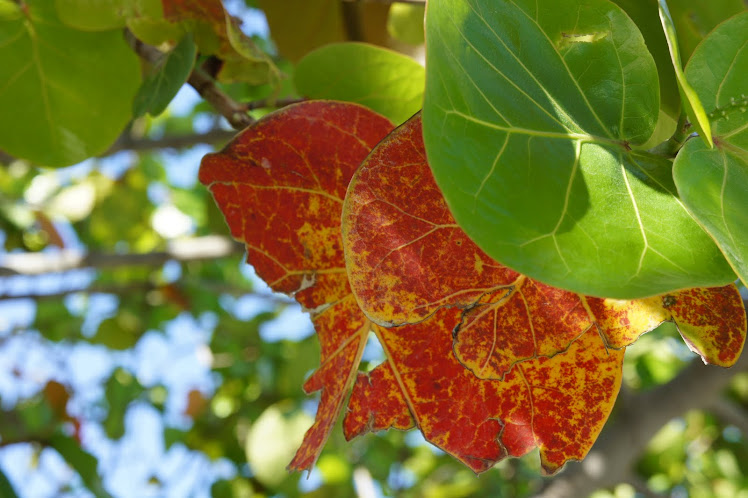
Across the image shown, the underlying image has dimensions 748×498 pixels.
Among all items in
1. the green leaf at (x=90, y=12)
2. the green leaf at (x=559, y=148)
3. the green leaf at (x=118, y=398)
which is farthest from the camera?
the green leaf at (x=118, y=398)

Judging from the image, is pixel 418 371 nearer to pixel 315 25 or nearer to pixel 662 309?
pixel 662 309

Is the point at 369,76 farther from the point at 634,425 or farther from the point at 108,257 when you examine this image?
the point at 634,425

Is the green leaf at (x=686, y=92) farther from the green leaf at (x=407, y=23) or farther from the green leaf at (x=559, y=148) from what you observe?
the green leaf at (x=407, y=23)

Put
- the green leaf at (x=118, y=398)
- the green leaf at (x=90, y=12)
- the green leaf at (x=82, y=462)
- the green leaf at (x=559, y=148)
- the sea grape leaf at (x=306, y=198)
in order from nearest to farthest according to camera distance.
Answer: the green leaf at (x=559, y=148), the sea grape leaf at (x=306, y=198), the green leaf at (x=90, y=12), the green leaf at (x=82, y=462), the green leaf at (x=118, y=398)

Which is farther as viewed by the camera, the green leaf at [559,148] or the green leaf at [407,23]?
the green leaf at [407,23]

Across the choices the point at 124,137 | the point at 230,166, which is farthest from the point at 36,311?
the point at 230,166

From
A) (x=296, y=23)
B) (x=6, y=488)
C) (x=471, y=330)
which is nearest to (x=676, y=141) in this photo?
(x=471, y=330)

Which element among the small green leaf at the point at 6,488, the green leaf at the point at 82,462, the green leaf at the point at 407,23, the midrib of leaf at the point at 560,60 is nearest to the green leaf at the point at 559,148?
the midrib of leaf at the point at 560,60
